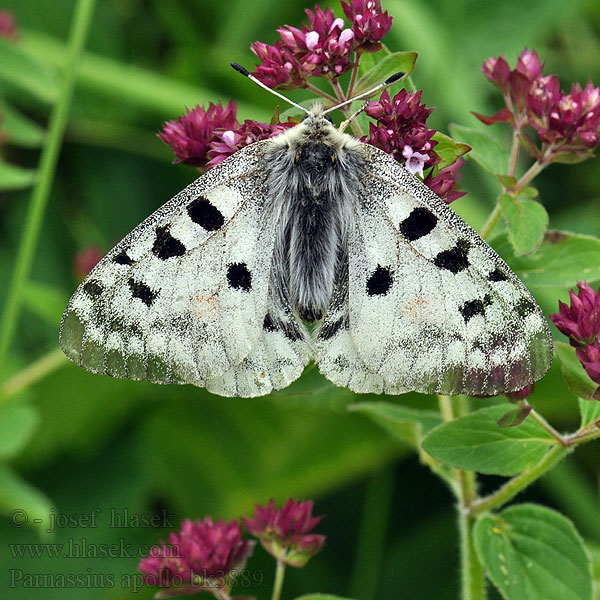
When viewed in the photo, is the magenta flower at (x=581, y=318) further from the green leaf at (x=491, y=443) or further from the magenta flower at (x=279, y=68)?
the magenta flower at (x=279, y=68)

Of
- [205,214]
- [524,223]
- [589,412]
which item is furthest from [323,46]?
[589,412]

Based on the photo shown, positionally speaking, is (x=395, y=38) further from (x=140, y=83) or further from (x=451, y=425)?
(x=451, y=425)

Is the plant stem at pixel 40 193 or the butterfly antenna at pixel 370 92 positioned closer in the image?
the butterfly antenna at pixel 370 92

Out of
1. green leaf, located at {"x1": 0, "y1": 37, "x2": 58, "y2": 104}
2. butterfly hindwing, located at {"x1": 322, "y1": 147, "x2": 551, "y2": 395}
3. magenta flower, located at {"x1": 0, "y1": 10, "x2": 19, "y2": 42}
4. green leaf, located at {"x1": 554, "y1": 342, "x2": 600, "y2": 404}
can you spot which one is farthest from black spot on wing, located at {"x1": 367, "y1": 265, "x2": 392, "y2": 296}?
magenta flower, located at {"x1": 0, "y1": 10, "x2": 19, "y2": 42}

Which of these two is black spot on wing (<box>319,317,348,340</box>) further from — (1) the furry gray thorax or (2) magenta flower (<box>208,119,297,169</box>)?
(2) magenta flower (<box>208,119,297,169</box>)

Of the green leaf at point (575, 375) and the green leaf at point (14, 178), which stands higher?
the green leaf at point (14, 178)

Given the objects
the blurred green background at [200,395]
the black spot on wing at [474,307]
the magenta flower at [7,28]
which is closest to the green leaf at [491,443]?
the black spot on wing at [474,307]

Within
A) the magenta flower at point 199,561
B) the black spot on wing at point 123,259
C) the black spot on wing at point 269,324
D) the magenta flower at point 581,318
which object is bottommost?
the magenta flower at point 199,561
